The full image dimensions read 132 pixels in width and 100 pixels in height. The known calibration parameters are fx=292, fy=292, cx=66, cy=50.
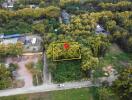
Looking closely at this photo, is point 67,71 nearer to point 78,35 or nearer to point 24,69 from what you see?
point 24,69

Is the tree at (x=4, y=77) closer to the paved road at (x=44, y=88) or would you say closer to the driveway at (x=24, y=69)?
the paved road at (x=44, y=88)

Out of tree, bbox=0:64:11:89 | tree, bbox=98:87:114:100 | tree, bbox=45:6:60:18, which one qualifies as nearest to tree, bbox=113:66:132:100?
tree, bbox=98:87:114:100

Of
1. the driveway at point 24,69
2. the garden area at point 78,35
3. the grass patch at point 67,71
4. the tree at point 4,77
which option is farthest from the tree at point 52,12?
the tree at point 4,77

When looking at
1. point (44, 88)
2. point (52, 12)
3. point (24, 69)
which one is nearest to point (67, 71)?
point (44, 88)

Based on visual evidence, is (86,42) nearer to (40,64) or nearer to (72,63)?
(72,63)

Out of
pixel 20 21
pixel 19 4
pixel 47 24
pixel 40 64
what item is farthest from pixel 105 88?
pixel 19 4

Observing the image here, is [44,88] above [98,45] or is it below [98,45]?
below
